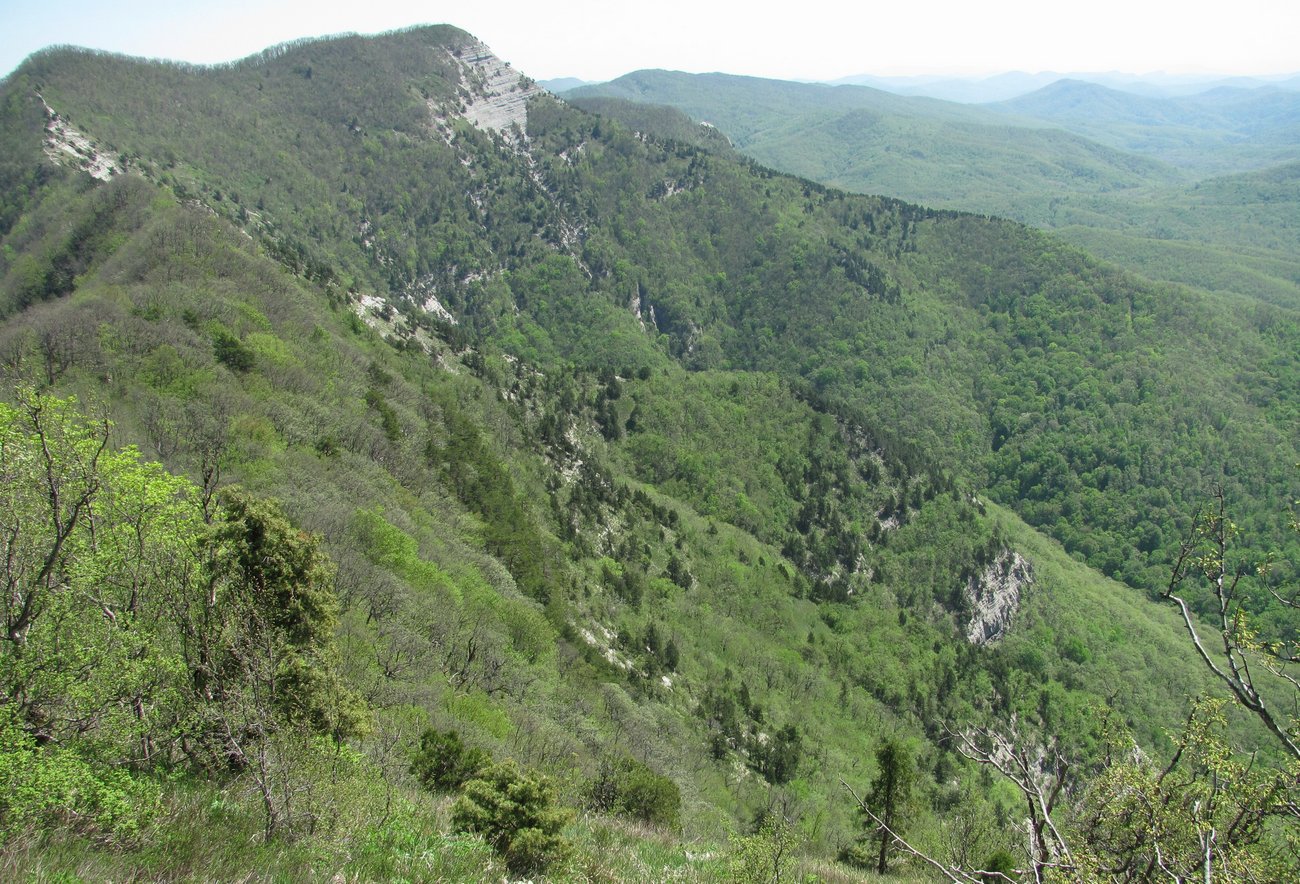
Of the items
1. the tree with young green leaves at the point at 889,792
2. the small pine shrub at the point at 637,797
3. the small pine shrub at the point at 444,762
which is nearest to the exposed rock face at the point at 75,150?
the small pine shrub at the point at 444,762

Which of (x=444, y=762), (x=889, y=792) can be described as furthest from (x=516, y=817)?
(x=889, y=792)

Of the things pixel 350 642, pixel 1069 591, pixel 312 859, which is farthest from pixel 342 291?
pixel 1069 591

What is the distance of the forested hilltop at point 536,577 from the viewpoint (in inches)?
547

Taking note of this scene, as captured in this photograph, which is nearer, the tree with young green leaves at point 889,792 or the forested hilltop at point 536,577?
the forested hilltop at point 536,577

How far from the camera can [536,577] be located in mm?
61875

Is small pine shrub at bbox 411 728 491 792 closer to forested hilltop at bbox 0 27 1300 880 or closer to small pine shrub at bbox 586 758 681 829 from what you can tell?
forested hilltop at bbox 0 27 1300 880

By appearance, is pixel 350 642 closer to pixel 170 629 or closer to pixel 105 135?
pixel 170 629

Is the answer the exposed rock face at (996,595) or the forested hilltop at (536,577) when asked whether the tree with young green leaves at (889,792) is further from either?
the exposed rock face at (996,595)

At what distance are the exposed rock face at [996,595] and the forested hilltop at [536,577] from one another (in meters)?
0.81

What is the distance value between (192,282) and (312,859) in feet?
207

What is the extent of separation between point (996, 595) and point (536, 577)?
9071 cm

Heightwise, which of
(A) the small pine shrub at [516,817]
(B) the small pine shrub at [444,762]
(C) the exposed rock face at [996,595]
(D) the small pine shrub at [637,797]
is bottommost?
(C) the exposed rock face at [996,595]

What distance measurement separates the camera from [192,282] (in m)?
61.4

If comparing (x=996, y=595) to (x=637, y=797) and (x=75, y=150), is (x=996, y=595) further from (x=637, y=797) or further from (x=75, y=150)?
(x=75, y=150)
